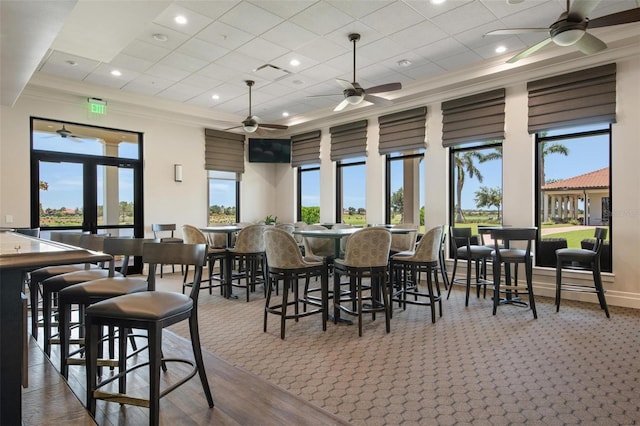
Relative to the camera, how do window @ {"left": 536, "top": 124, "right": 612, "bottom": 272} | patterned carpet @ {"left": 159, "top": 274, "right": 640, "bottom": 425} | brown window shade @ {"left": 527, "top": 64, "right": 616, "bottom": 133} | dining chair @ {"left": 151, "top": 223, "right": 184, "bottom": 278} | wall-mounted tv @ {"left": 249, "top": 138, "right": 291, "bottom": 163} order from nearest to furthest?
patterned carpet @ {"left": 159, "top": 274, "right": 640, "bottom": 425} → brown window shade @ {"left": 527, "top": 64, "right": 616, "bottom": 133} → window @ {"left": 536, "top": 124, "right": 612, "bottom": 272} → dining chair @ {"left": 151, "top": 223, "right": 184, "bottom": 278} → wall-mounted tv @ {"left": 249, "top": 138, "right": 291, "bottom": 163}

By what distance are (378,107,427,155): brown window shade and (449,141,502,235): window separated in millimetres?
669

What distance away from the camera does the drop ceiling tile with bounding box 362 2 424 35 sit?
4.05 metres

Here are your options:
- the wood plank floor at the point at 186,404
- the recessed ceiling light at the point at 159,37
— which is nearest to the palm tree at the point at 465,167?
the recessed ceiling light at the point at 159,37

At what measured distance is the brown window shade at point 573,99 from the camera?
472 centimetres

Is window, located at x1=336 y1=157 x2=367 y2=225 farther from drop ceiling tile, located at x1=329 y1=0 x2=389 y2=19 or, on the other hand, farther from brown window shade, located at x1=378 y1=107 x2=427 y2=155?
drop ceiling tile, located at x1=329 y1=0 x2=389 y2=19

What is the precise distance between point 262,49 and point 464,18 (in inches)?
101

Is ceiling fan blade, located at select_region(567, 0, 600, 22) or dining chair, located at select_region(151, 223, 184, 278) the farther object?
dining chair, located at select_region(151, 223, 184, 278)

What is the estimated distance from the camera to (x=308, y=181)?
8.99 m

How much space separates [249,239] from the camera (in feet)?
17.0

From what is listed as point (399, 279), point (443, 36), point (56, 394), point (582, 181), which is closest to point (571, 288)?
point (582, 181)

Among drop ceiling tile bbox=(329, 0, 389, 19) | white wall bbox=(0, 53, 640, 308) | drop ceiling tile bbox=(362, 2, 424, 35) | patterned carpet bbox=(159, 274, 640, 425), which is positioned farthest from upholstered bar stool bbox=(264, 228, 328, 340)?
Answer: white wall bbox=(0, 53, 640, 308)

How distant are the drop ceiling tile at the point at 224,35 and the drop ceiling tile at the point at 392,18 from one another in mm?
1532

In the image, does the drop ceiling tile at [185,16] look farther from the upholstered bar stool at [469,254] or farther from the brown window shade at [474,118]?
the upholstered bar stool at [469,254]

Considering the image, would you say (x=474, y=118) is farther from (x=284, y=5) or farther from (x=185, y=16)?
(x=185, y=16)
